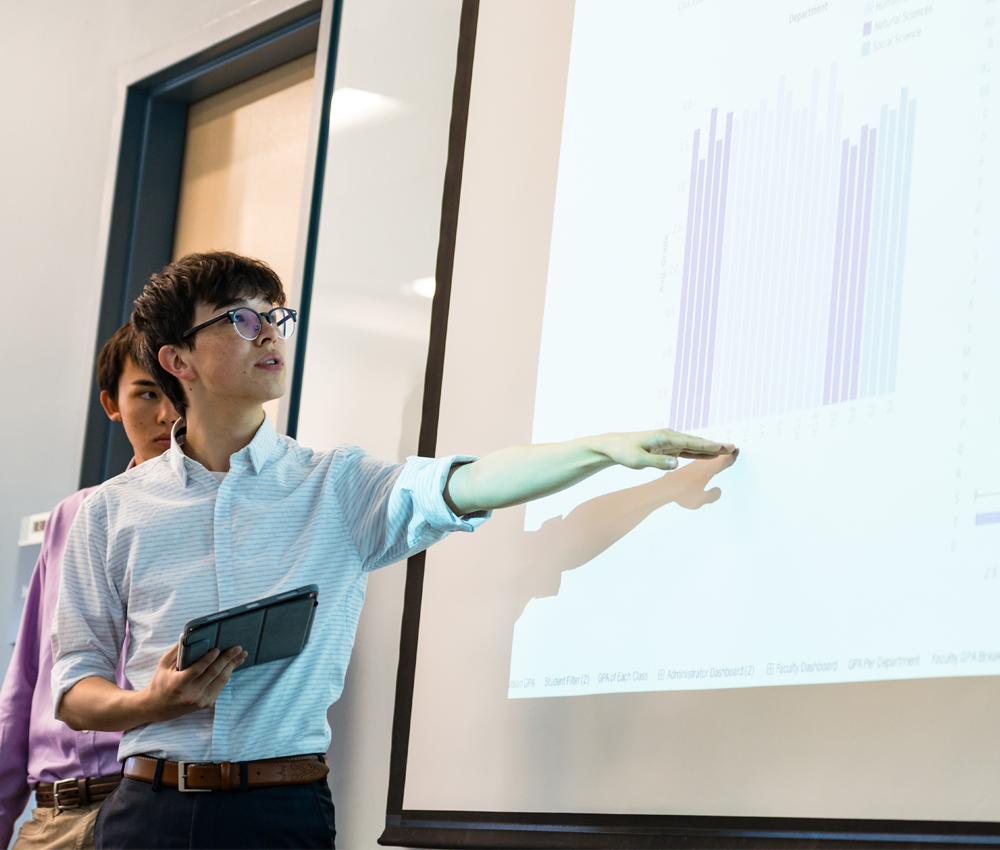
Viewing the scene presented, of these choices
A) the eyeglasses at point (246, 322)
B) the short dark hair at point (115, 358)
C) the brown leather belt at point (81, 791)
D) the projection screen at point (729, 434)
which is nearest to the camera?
the projection screen at point (729, 434)

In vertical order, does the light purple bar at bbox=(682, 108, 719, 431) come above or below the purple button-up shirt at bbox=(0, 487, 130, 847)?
above

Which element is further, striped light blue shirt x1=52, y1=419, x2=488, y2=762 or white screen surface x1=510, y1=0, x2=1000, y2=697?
striped light blue shirt x1=52, y1=419, x2=488, y2=762

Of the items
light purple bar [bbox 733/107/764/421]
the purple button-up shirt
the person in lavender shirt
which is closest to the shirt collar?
the person in lavender shirt

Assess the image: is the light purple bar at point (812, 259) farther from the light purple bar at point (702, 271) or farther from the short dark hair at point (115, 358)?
the short dark hair at point (115, 358)

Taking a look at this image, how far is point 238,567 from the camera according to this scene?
1.55 meters

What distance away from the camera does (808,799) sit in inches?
48.4

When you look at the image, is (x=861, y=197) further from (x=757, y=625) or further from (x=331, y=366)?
(x=331, y=366)

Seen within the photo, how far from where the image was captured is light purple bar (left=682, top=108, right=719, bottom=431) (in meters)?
1.42

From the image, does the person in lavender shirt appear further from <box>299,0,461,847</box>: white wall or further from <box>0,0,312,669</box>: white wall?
<box>0,0,312,669</box>: white wall

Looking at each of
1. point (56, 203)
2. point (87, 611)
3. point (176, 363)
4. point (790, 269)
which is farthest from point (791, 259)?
point (56, 203)

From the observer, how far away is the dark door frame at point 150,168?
105 inches

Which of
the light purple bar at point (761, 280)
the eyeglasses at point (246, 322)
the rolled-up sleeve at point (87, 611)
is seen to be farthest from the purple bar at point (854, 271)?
the rolled-up sleeve at point (87, 611)

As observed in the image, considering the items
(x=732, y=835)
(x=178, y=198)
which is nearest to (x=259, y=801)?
(x=732, y=835)

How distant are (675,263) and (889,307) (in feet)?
1.10
